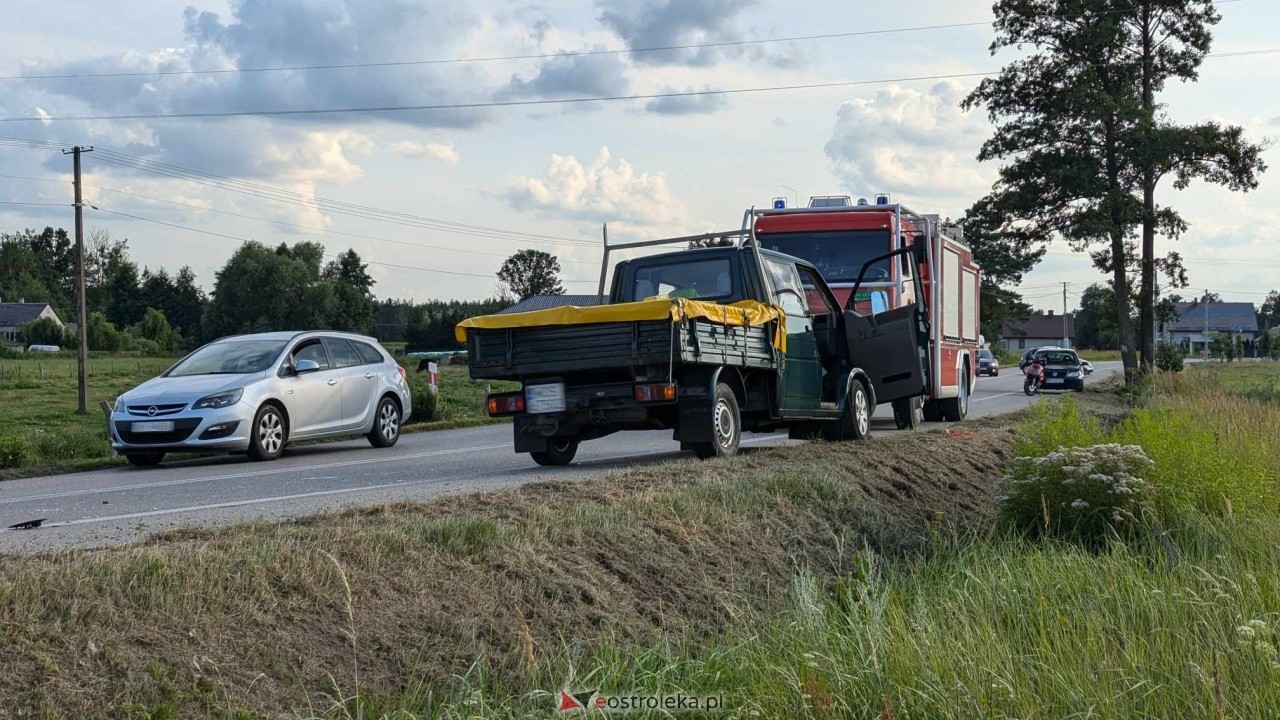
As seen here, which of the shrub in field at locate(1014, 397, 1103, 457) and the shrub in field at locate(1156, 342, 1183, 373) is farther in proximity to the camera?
the shrub in field at locate(1156, 342, 1183, 373)

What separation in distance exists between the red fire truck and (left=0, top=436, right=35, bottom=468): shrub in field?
8.89 m

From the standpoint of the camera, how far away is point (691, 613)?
6.57m

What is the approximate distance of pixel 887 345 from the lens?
542 inches

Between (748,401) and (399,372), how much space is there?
697 centimetres

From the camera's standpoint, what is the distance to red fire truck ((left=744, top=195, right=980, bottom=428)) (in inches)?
545

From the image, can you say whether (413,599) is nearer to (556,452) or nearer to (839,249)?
(556,452)

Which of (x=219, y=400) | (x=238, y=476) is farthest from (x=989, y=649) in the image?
(x=219, y=400)

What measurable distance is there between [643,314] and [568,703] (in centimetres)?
631

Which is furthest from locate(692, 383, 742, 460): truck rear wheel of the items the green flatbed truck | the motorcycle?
the motorcycle

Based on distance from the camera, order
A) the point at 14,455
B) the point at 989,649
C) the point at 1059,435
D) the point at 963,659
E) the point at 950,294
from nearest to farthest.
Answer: the point at 963,659
the point at 989,649
the point at 1059,435
the point at 14,455
the point at 950,294

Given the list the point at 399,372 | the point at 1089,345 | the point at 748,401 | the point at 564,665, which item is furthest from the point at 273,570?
the point at 1089,345

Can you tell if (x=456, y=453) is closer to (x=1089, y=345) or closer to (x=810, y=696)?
(x=810, y=696)

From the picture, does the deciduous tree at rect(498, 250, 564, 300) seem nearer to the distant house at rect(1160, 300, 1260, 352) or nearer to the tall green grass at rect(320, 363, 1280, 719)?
the distant house at rect(1160, 300, 1260, 352)

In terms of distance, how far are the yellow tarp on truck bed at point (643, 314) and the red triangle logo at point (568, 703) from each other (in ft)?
19.3
